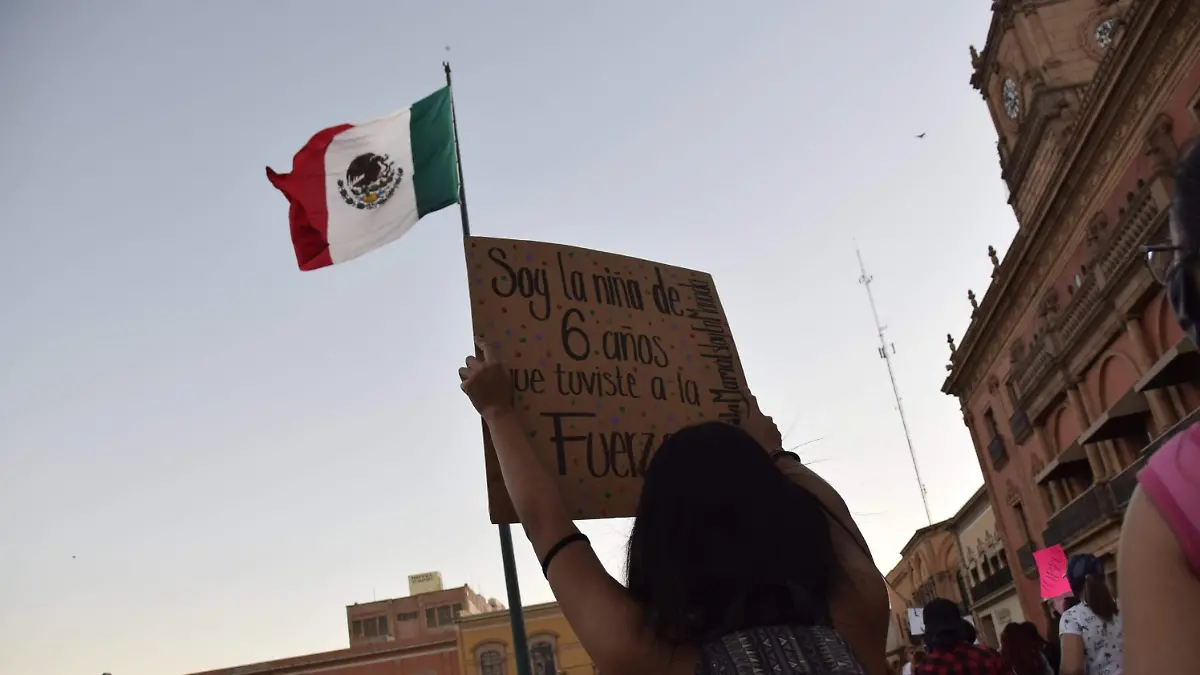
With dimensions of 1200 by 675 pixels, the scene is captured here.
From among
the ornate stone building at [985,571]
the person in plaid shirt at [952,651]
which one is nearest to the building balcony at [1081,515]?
the ornate stone building at [985,571]

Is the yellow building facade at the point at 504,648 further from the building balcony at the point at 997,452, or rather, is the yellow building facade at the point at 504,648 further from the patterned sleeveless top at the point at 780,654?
the patterned sleeveless top at the point at 780,654

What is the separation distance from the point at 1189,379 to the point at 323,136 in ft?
53.5

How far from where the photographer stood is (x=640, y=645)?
65.1 inches

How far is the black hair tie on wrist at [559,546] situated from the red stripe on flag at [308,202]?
707cm

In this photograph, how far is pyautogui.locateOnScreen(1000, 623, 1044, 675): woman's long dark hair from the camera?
588 centimetres

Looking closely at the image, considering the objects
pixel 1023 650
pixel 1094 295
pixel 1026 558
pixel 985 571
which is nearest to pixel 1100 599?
pixel 1023 650

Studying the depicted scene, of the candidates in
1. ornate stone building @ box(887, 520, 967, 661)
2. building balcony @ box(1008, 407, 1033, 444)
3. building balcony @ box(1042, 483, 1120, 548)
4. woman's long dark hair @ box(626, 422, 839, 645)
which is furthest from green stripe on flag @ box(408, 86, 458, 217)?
ornate stone building @ box(887, 520, 967, 661)

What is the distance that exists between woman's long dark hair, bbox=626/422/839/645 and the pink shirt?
25.4 inches

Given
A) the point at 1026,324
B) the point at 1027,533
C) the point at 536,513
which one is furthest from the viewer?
the point at 1027,533

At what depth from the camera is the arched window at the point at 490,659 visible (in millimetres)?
46969

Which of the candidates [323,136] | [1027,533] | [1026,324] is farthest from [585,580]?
[1027,533]

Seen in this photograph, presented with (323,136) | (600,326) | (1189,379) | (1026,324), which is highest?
(1026,324)

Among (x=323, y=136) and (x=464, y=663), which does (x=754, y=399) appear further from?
(x=464, y=663)

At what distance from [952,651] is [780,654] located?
4.08 metres
